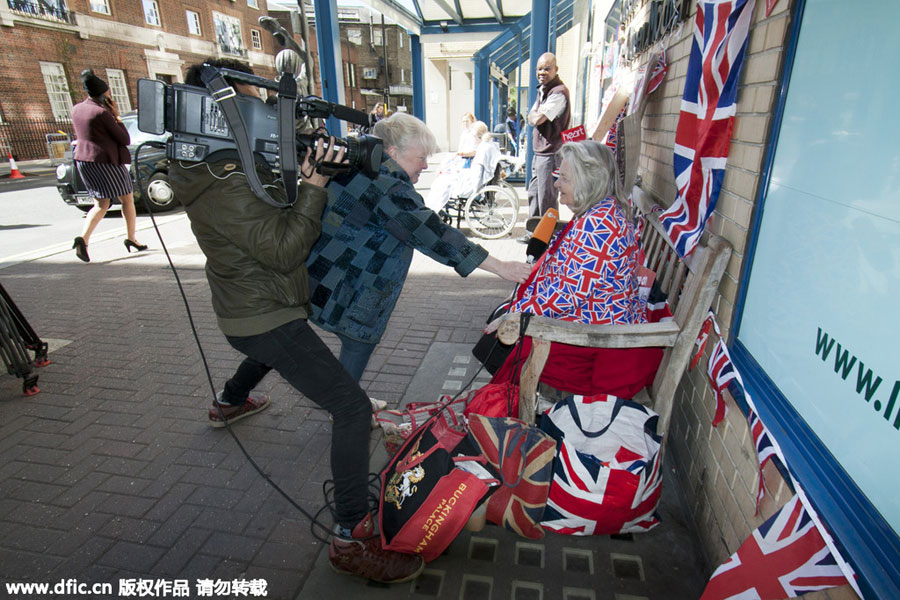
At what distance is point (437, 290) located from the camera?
5715 millimetres

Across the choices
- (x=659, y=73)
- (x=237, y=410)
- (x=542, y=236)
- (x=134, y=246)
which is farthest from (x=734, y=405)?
(x=134, y=246)

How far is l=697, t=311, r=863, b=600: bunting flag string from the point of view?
1.32m

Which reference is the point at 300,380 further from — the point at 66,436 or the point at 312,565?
the point at 66,436

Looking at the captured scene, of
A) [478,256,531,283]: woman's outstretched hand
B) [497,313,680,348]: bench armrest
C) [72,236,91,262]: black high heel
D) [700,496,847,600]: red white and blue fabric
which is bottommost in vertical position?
[72,236,91,262]: black high heel

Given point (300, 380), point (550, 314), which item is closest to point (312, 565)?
point (300, 380)

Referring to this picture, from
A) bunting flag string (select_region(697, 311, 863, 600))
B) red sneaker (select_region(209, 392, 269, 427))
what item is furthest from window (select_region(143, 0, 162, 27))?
bunting flag string (select_region(697, 311, 863, 600))

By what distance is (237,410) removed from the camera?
128 inches

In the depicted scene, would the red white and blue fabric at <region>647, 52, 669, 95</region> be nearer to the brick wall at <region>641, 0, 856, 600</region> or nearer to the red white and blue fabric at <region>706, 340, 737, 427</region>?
the brick wall at <region>641, 0, 856, 600</region>

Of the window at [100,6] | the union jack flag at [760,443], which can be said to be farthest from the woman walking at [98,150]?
the window at [100,6]

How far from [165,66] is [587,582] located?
34.8 metres

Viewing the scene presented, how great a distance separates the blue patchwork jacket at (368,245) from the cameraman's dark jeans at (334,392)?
41 centimetres

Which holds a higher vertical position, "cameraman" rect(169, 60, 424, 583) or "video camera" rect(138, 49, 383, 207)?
"video camera" rect(138, 49, 383, 207)

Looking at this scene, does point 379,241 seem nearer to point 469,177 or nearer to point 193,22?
point 469,177

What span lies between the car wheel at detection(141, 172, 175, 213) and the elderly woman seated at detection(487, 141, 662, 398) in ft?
32.1
